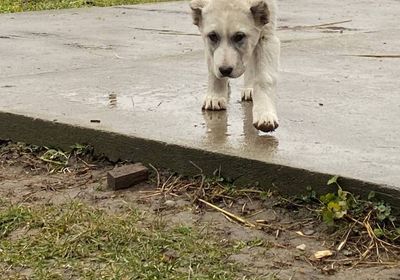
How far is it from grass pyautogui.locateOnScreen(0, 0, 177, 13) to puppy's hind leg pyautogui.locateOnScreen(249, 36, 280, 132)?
6555 millimetres

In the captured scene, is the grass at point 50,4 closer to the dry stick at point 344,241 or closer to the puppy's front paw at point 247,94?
the puppy's front paw at point 247,94

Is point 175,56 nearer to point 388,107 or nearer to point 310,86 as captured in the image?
point 310,86

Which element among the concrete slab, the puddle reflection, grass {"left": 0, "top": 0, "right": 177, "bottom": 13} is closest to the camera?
the concrete slab

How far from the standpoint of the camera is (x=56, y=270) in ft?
9.32

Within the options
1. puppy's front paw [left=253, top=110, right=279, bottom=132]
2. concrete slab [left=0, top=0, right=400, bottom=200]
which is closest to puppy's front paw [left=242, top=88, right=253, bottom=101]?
concrete slab [left=0, top=0, right=400, bottom=200]

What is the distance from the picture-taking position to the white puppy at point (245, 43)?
4.02 metres

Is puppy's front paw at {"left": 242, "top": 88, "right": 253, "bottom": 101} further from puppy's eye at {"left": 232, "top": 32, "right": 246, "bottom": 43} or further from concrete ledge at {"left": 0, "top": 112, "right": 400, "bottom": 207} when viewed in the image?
concrete ledge at {"left": 0, "top": 112, "right": 400, "bottom": 207}

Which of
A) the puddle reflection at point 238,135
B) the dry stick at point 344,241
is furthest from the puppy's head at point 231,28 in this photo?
the dry stick at point 344,241

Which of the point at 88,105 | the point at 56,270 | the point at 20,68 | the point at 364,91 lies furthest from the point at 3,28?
the point at 56,270

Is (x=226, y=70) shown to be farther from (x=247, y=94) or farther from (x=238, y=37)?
(x=247, y=94)

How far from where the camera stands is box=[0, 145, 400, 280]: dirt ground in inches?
111

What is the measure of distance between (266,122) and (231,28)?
0.47 m

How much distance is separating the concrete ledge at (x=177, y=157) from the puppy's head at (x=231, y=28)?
0.56 m

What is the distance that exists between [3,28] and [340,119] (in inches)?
180
